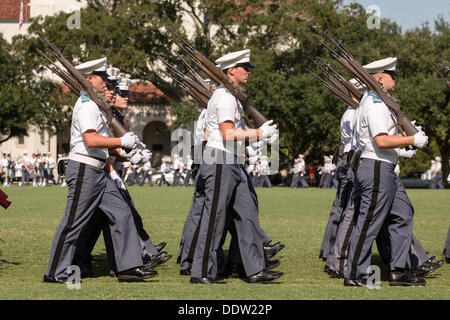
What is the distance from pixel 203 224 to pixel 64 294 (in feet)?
5.87

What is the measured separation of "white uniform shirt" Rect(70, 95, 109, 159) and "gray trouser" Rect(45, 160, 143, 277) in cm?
15

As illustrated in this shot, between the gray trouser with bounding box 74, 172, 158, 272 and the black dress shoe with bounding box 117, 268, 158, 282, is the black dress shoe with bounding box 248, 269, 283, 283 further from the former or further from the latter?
the gray trouser with bounding box 74, 172, 158, 272

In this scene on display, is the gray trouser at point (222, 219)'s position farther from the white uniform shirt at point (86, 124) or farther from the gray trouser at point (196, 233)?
the white uniform shirt at point (86, 124)

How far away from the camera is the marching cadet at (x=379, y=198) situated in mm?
8758

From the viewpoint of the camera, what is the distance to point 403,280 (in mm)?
9023

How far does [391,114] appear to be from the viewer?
9055mm

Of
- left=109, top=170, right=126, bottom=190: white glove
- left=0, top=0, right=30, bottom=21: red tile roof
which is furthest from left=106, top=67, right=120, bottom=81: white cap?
left=0, top=0, right=30, bottom=21: red tile roof

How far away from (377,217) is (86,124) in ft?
10.1

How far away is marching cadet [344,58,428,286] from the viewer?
8758mm

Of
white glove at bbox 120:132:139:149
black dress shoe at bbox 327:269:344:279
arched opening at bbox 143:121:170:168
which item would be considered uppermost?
arched opening at bbox 143:121:170:168

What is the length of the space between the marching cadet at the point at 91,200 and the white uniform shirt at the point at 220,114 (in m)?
0.77

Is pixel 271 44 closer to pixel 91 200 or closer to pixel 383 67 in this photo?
pixel 383 67

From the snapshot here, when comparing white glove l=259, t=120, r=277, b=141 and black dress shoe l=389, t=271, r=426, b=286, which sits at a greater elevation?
white glove l=259, t=120, r=277, b=141

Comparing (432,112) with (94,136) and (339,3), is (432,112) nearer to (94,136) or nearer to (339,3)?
(339,3)
